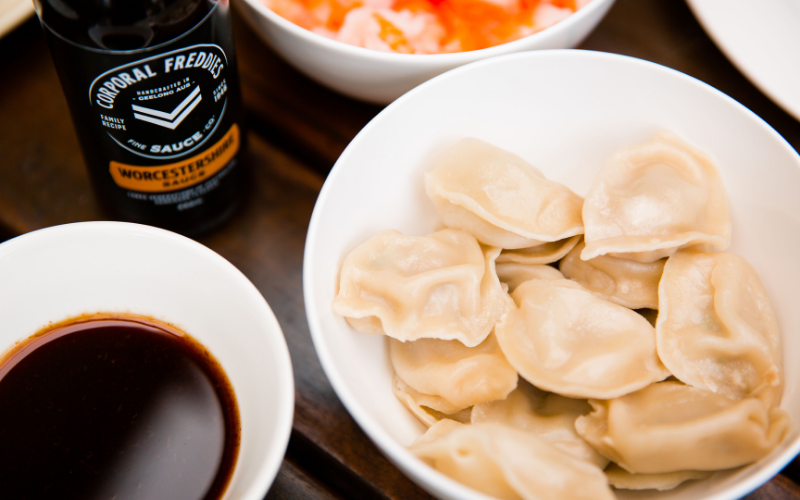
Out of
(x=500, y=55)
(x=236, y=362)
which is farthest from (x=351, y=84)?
(x=236, y=362)

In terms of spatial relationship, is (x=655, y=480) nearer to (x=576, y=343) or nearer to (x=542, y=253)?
(x=576, y=343)

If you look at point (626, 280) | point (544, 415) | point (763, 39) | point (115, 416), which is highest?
point (763, 39)

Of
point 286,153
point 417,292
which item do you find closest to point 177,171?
point 286,153

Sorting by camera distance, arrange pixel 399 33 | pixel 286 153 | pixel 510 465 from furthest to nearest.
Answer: pixel 286 153 → pixel 399 33 → pixel 510 465

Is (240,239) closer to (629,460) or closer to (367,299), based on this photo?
Result: (367,299)

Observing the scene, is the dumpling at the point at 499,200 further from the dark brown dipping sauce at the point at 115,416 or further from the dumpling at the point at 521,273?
the dark brown dipping sauce at the point at 115,416

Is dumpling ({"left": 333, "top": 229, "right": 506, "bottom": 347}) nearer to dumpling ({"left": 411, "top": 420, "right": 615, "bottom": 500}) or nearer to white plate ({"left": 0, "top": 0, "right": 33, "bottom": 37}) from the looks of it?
dumpling ({"left": 411, "top": 420, "right": 615, "bottom": 500})

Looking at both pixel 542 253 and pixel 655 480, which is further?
pixel 542 253

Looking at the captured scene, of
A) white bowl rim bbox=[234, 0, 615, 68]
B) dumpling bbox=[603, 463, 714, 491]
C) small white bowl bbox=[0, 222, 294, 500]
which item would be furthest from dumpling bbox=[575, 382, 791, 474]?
white bowl rim bbox=[234, 0, 615, 68]

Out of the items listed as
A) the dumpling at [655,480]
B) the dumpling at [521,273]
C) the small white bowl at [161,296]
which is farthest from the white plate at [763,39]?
the small white bowl at [161,296]
